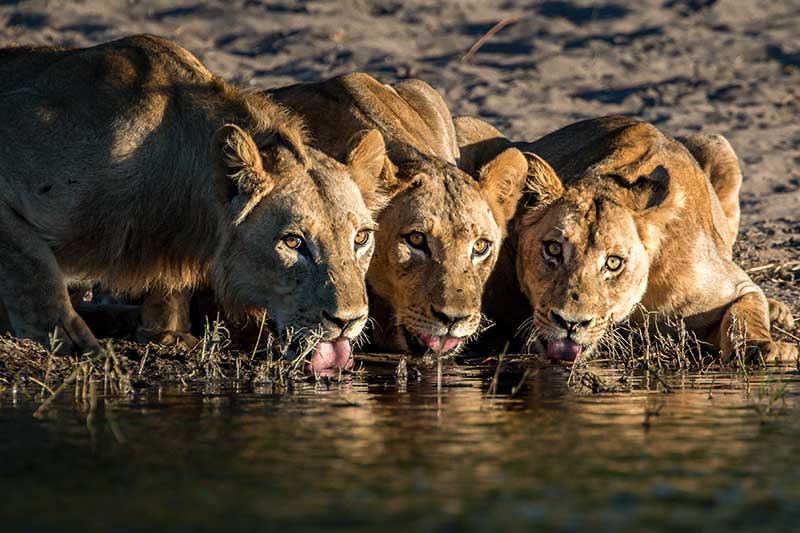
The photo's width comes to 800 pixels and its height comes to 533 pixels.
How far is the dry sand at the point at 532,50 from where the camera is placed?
1409 cm

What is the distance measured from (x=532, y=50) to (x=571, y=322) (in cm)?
791

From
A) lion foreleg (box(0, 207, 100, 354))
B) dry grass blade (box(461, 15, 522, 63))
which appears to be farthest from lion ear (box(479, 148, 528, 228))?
dry grass blade (box(461, 15, 522, 63))

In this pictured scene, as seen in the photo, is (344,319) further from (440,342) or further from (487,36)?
(487,36)

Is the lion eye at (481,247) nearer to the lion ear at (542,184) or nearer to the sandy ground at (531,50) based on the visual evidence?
the lion ear at (542,184)

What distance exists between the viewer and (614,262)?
7926mm

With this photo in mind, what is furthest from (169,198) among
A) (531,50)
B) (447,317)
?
(531,50)

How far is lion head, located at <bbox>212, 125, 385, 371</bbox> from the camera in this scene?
679 cm

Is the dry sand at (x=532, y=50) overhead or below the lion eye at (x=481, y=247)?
overhead

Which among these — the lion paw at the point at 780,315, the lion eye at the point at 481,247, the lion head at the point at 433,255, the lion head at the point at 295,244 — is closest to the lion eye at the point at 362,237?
the lion head at the point at 295,244

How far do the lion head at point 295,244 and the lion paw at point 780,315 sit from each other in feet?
10.1

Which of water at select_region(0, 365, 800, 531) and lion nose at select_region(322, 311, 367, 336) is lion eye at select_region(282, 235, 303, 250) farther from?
water at select_region(0, 365, 800, 531)

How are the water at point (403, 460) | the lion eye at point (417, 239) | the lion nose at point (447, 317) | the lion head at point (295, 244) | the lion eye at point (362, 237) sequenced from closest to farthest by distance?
the water at point (403, 460), the lion head at point (295, 244), the lion eye at point (362, 237), the lion nose at point (447, 317), the lion eye at point (417, 239)

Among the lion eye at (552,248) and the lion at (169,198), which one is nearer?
the lion at (169,198)

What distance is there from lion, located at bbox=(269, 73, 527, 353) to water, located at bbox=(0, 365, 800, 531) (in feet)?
2.46
